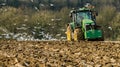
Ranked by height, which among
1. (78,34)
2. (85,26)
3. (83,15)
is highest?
(83,15)

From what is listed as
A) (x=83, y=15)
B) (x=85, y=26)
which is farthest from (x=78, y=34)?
(x=83, y=15)

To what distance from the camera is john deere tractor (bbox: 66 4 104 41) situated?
2411 cm

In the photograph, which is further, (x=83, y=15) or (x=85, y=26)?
(x=83, y=15)

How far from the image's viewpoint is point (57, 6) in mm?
135875

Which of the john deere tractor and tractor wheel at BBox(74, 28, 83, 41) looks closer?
tractor wheel at BBox(74, 28, 83, 41)

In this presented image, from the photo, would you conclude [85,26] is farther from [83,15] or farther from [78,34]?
[83,15]

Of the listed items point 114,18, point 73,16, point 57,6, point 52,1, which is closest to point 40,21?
point 114,18

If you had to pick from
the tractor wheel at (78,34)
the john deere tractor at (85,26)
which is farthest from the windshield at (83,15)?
the tractor wheel at (78,34)

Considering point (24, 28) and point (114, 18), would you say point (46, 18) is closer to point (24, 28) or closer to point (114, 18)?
point (24, 28)

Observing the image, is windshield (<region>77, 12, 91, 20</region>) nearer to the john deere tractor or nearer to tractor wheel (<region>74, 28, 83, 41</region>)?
the john deere tractor

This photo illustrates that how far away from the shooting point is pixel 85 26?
24.4 meters

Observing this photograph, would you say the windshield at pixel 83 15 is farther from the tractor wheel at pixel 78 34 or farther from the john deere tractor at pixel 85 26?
the tractor wheel at pixel 78 34

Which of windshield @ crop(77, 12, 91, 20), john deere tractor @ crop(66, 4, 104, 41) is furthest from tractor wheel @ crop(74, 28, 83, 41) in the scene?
windshield @ crop(77, 12, 91, 20)

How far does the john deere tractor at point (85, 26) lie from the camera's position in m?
24.1
